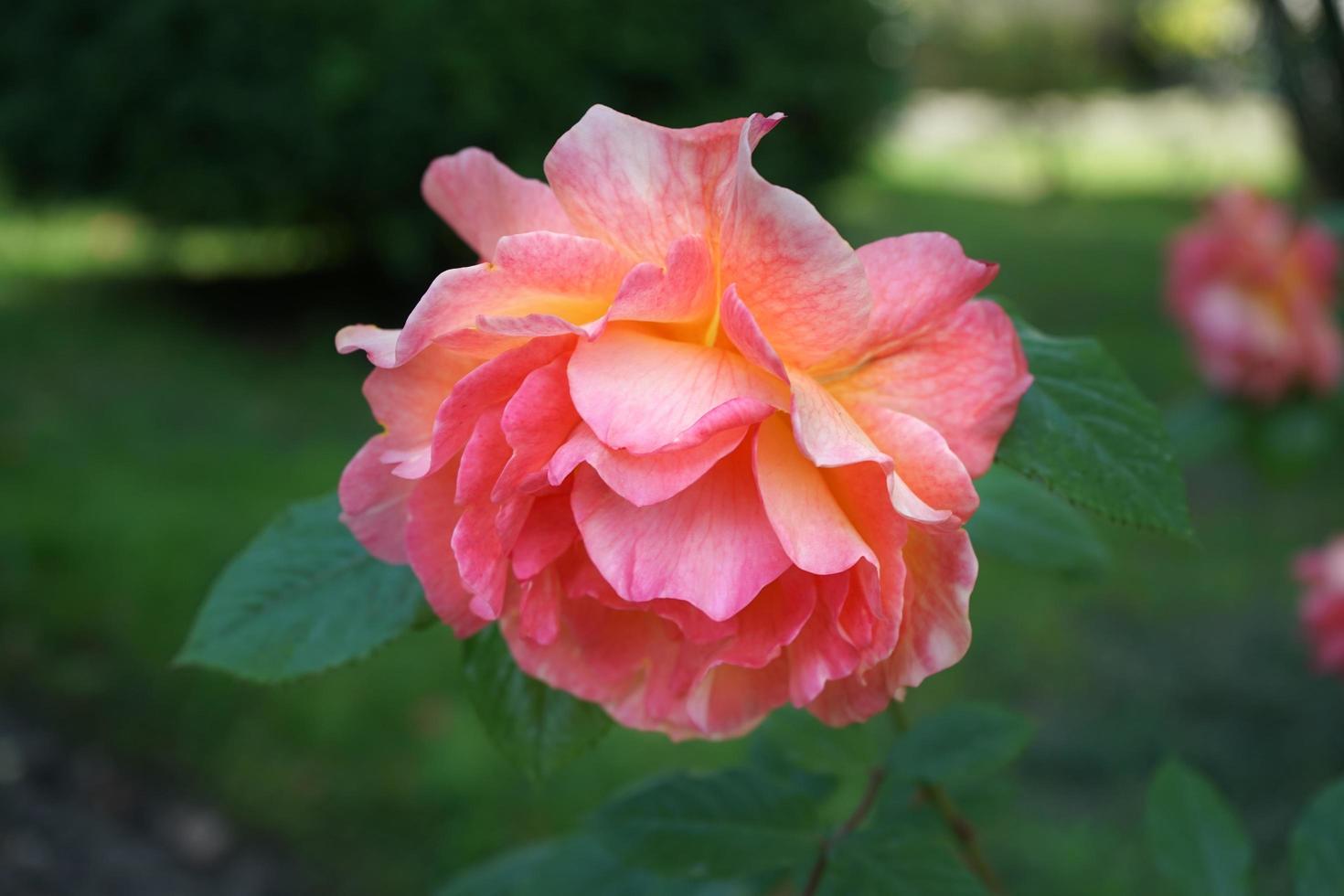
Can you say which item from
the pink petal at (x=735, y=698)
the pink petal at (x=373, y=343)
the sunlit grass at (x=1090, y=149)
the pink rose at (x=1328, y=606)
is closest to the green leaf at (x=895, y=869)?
the pink petal at (x=735, y=698)

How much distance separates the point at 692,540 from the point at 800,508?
45 mm

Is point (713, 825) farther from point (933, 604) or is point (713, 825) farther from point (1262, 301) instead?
point (1262, 301)

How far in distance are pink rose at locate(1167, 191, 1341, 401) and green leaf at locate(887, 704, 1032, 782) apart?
989 millimetres

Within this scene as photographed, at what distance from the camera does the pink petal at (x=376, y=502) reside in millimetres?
523

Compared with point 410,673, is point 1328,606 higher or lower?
higher

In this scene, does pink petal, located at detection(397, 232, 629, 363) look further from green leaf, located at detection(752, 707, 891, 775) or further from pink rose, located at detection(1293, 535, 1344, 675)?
pink rose, located at detection(1293, 535, 1344, 675)

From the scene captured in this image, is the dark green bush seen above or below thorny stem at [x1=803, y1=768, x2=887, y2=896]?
below

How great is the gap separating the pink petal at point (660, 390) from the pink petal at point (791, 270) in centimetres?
2

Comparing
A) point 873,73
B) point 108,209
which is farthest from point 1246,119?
point 108,209

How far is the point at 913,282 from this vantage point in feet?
1.57

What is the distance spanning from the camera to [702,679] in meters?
0.50

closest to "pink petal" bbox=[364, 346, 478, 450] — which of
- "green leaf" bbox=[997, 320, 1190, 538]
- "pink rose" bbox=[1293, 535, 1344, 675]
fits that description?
"green leaf" bbox=[997, 320, 1190, 538]

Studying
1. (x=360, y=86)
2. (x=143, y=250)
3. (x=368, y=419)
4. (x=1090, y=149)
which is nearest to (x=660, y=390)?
(x=368, y=419)

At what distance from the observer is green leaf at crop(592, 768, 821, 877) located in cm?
69
